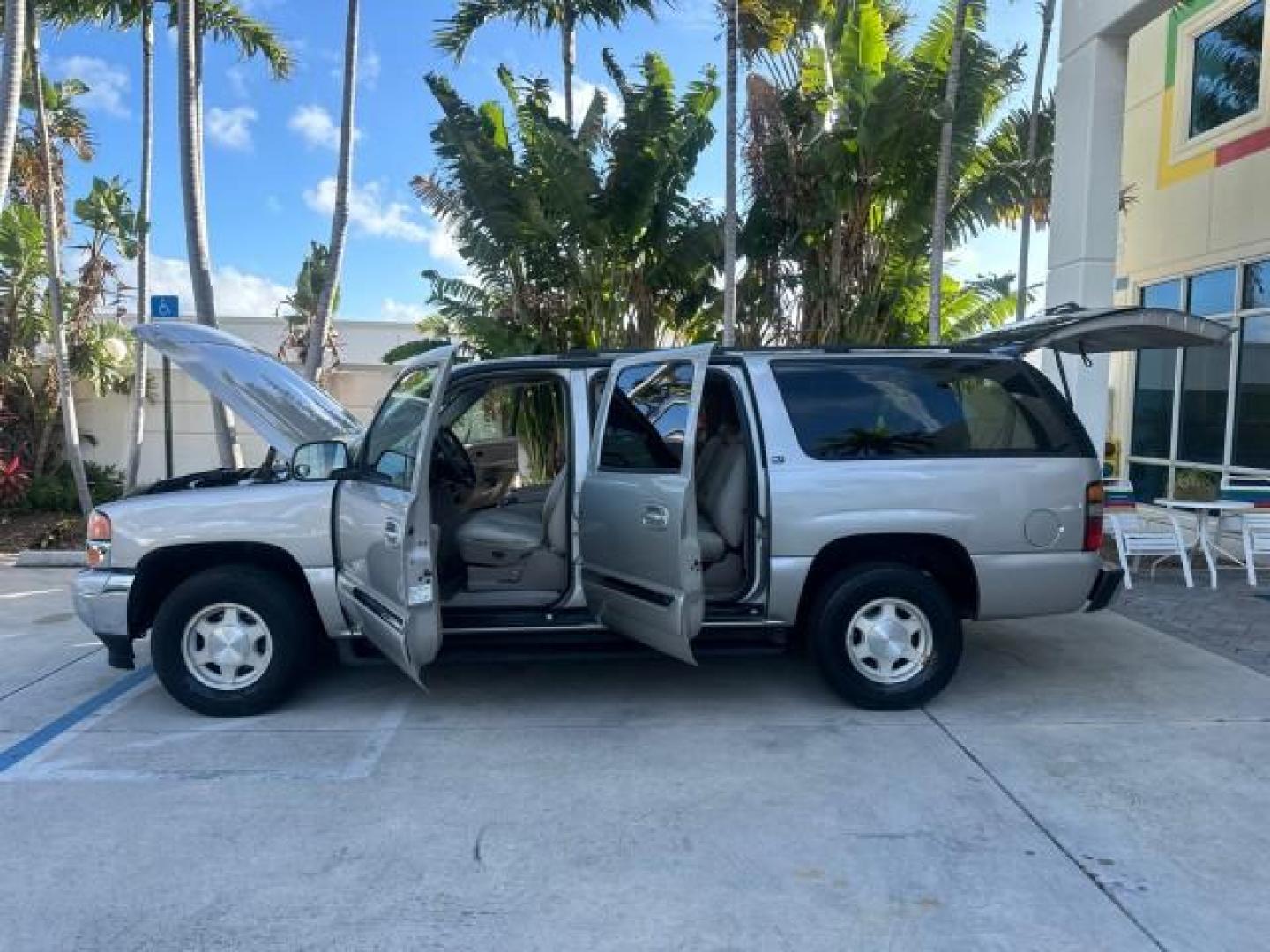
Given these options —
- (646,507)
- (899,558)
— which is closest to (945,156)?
(899,558)

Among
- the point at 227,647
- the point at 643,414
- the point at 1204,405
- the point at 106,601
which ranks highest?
the point at 1204,405

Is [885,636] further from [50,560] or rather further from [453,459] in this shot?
[50,560]

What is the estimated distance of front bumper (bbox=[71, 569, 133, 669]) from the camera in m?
4.98

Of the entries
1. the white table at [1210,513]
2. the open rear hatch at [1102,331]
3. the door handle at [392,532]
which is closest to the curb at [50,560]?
the door handle at [392,532]

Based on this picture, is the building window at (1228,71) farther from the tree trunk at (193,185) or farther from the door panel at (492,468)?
the tree trunk at (193,185)

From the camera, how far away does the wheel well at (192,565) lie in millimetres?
5023

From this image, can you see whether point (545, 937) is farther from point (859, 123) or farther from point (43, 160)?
point (43, 160)

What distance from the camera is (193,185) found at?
1037 centimetres

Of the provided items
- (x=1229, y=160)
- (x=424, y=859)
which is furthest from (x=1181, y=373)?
(x=424, y=859)

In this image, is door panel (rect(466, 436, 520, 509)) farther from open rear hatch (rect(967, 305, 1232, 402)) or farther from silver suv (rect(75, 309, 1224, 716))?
open rear hatch (rect(967, 305, 1232, 402))

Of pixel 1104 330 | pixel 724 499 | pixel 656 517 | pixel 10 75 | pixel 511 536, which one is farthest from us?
pixel 10 75

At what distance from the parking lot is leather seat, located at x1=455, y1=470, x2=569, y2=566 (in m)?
0.80

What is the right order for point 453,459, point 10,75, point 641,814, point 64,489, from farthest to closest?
point 64,489 → point 10,75 → point 453,459 → point 641,814

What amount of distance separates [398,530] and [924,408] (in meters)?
2.90
